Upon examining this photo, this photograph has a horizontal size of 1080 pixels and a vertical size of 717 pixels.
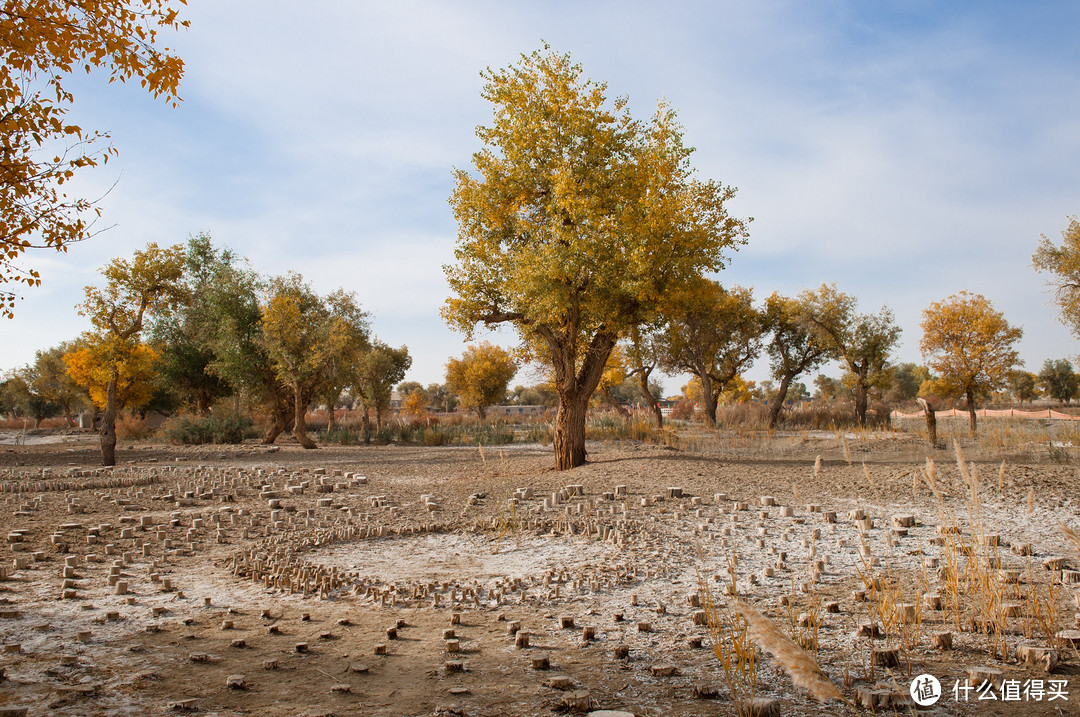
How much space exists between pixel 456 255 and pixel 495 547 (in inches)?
288

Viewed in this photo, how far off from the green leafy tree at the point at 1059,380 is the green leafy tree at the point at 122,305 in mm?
62499

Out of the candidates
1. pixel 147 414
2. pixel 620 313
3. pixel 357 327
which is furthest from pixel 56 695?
pixel 147 414

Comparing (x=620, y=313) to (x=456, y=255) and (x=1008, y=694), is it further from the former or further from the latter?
(x=1008, y=694)

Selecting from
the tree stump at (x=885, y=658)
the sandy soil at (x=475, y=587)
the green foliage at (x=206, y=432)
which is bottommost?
the sandy soil at (x=475, y=587)

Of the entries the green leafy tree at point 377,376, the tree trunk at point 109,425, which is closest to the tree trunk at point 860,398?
the green leafy tree at point 377,376

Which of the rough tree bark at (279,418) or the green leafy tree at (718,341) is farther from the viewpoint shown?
the green leafy tree at (718,341)

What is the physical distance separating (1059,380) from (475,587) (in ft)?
209

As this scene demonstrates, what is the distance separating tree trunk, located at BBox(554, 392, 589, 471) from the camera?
12703 mm

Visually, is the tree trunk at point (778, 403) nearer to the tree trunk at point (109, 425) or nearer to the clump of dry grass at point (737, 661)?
the tree trunk at point (109, 425)

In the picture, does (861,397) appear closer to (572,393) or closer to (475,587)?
(572,393)

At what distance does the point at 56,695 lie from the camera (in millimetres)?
3123

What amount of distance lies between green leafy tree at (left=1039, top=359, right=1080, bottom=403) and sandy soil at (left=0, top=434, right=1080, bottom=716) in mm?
54763

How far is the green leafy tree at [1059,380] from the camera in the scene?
173ft

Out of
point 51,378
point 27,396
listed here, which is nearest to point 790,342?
point 51,378
